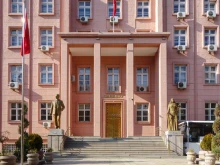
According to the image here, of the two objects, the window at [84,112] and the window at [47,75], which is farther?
the window at [84,112]

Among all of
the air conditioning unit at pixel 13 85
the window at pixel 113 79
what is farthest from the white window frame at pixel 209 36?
the air conditioning unit at pixel 13 85

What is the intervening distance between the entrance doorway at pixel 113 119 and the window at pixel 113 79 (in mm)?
1242

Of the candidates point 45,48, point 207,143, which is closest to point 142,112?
point 207,143

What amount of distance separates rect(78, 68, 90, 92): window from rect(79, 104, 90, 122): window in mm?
1248

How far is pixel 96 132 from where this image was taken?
3209 cm

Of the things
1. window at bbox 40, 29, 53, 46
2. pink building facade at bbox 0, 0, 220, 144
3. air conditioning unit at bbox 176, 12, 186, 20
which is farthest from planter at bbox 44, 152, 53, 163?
air conditioning unit at bbox 176, 12, 186, 20

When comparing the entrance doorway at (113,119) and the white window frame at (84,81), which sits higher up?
the white window frame at (84,81)

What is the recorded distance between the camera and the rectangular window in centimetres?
3631

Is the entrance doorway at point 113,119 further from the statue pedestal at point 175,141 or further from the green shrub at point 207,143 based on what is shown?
the green shrub at point 207,143

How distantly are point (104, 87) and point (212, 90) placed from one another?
27.1 feet

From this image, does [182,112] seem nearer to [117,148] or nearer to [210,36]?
[210,36]

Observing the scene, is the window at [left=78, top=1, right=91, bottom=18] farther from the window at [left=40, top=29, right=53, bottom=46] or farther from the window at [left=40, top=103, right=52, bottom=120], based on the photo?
the window at [left=40, top=103, right=52, bottom=120]

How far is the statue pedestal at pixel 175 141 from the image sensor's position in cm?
2978

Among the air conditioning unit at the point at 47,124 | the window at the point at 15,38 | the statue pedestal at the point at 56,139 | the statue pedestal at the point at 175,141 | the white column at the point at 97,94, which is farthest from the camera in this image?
the window at the point at 15,38
